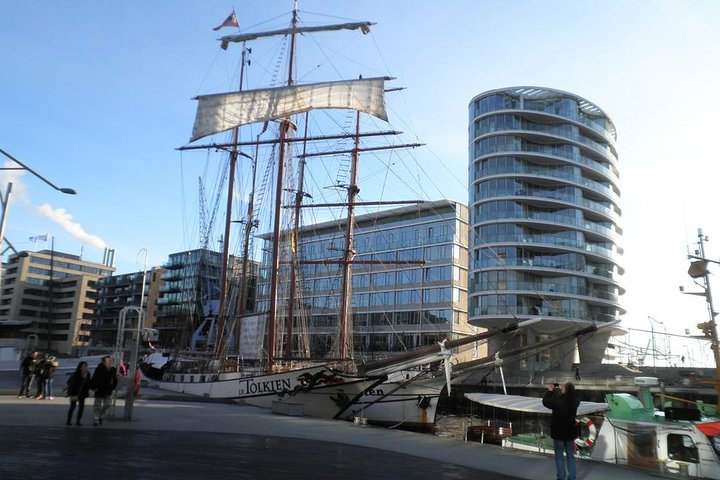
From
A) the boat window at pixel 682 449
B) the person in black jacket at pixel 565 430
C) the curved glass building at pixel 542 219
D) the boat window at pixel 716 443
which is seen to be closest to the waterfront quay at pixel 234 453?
Result: the person in black jacket at pixel 565 430

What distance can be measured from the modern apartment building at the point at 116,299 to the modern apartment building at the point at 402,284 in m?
48.5

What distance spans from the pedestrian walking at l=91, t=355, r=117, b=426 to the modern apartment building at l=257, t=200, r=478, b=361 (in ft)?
175

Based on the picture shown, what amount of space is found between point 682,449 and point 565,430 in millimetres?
3624

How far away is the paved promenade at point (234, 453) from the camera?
7496 mm

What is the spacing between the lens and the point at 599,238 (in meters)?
57.2

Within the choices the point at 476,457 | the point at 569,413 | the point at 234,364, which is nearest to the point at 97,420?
the point at 476,457

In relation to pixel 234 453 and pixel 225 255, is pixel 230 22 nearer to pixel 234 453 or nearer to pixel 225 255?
pixel 225 255

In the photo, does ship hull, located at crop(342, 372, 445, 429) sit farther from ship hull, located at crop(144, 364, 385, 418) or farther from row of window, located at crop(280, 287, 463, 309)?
row of window, located at crop(280, 287, 463, 309)

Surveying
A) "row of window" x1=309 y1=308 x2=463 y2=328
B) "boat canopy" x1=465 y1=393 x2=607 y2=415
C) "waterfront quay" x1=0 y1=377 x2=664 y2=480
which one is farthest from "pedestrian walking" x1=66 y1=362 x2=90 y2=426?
"row of window" x1=309 y1=308 x2=463 y2=328

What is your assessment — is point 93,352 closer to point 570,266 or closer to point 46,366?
point 570,266

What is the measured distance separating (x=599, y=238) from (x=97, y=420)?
5485cm

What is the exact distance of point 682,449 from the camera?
415 inches

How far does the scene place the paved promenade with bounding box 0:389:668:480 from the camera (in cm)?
750

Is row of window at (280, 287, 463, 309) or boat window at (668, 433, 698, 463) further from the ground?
row of window at (280, 287, 463, 309)
